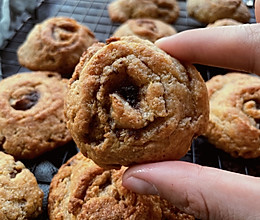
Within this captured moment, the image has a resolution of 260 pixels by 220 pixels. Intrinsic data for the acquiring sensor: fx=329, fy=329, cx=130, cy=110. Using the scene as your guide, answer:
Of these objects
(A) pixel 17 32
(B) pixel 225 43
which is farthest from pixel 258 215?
(A) pixel 17 32


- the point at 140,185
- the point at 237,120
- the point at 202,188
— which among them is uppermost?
the point at 202,188

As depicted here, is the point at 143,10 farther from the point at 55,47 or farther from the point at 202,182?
the point at 202,182

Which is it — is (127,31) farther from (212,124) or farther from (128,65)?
(128,65)

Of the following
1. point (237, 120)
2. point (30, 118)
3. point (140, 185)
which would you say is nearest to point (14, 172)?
point (30, 118)

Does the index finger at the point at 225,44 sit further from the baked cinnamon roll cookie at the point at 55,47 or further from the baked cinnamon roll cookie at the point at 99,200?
the baked cinnamon roll cookie at the point at 55,47

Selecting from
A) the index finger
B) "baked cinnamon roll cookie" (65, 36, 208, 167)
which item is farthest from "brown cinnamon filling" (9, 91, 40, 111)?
the index finger

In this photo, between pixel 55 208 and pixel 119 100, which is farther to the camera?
pixel 55 208

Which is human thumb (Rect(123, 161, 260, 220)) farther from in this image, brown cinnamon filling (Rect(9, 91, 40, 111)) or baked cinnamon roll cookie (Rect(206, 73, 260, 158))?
brown cinnamon filling (Rect(9, 91, 40, 111))
